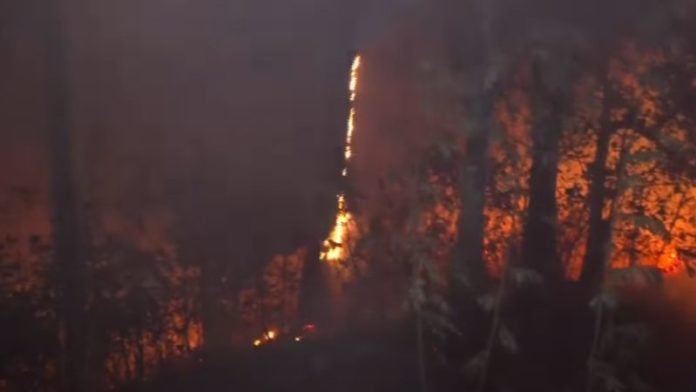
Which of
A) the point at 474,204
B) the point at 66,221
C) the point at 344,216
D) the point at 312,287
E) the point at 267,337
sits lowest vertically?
the point at 267,337

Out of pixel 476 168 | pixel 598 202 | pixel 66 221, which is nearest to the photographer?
pixel 66 221

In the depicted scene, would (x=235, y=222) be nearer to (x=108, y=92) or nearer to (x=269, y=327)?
(x=269, y=327)

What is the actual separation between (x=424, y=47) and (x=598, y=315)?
7.24 feet

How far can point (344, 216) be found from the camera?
234 inches

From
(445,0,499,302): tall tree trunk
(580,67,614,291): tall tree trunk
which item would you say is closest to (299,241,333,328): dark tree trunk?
(445,0,499,302): tall tree trunk

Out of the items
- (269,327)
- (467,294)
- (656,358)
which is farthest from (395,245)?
(656,358)

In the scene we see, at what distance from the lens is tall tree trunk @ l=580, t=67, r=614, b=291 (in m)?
5.59

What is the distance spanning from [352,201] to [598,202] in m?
1.72

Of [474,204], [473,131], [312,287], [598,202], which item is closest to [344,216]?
[312,287]

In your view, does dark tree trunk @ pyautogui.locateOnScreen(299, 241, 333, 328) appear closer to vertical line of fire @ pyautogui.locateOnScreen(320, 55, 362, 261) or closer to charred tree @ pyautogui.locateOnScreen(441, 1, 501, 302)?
vertical line of fire @ pyautogui.locateOnScreen(320, 55, 362, 261)

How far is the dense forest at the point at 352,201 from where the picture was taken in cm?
535

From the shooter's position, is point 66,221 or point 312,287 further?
point 312,287

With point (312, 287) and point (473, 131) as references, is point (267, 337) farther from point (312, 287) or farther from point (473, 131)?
point (473, 131)

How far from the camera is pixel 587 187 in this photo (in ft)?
18.7
